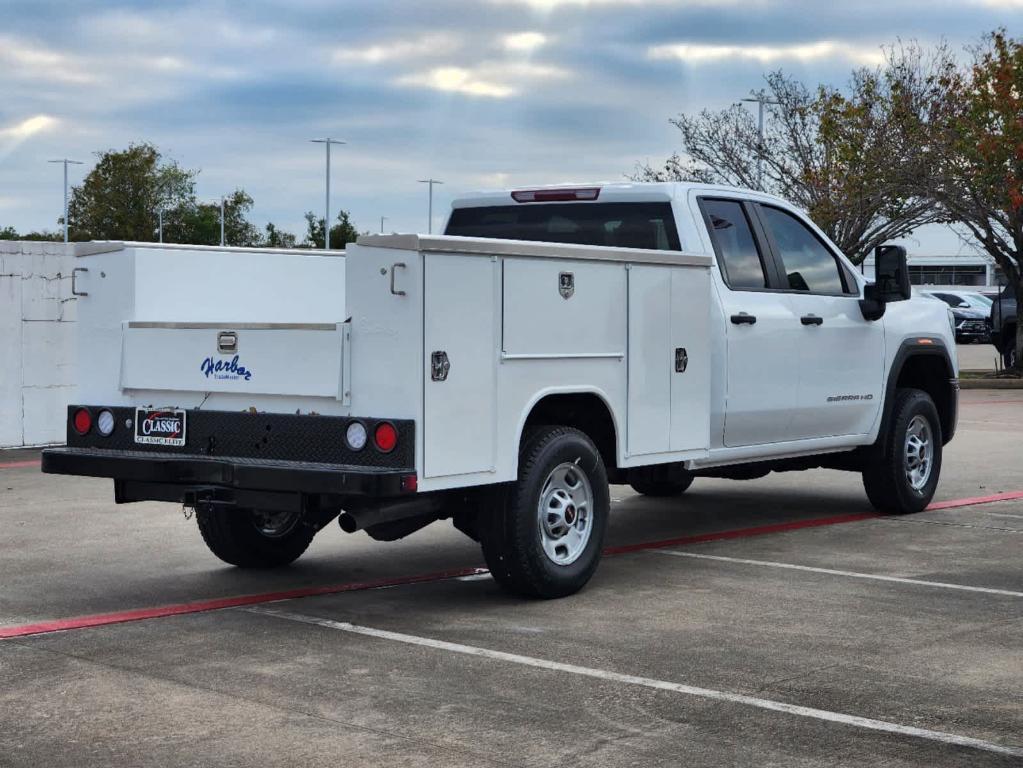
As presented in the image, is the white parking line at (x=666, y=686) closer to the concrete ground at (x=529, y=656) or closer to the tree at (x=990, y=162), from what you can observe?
the concrete ground at (x=529, y=656)

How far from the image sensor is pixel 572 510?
8.12m

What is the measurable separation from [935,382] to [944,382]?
0.25 feet

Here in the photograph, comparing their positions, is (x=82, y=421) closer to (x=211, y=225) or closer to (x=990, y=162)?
(x=990, y=162)

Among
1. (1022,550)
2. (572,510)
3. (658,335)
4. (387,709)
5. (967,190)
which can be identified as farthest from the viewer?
(967,190)

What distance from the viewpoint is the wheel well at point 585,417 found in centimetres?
814

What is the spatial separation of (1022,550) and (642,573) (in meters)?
2.62

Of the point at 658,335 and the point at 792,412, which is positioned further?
the point at 792,412

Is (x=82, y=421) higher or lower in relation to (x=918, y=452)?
higher

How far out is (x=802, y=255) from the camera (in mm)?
10445

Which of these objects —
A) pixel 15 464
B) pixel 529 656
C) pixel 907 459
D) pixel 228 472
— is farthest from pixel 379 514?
pixel 15 464

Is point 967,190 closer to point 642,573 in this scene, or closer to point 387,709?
point 642,573

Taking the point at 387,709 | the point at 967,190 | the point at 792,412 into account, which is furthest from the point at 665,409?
the point at 967,190

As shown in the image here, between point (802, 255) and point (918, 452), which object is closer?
point (802, 255)

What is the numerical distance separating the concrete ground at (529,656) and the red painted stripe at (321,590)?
9 centimetres
